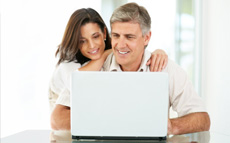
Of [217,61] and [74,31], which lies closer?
[74,31]

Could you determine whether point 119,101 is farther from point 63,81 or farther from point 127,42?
point 63,81

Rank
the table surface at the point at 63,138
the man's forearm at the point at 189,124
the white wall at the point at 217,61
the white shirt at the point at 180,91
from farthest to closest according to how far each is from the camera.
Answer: the white wall at the point at 217,61 → the white shirt at the point at 180,91 → the man's forearm at the point at 189,124 → the table surface at the point at 63,138

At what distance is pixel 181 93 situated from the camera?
2.22 metres

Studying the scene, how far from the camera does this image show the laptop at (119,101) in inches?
51.9

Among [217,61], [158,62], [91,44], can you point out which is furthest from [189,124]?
[217,61]

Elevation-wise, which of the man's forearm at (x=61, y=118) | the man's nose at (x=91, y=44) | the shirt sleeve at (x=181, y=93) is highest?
the man's nose at (x=91, y=44)

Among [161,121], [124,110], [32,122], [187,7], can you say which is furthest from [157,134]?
[187,7]

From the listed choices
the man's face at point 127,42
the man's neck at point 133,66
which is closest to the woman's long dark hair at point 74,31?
the man's face at point 127,42

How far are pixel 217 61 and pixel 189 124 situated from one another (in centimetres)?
243

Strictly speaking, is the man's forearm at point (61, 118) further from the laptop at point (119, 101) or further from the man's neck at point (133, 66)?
the laptop at point (119, 101)

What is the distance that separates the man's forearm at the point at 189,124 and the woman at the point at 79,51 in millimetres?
422

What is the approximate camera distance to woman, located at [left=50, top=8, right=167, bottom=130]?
2227 millimetres

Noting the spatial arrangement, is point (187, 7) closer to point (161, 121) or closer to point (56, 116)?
point (56, 116)

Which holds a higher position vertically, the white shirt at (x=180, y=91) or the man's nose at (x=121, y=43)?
the man's nose at (x=121, y=43)
